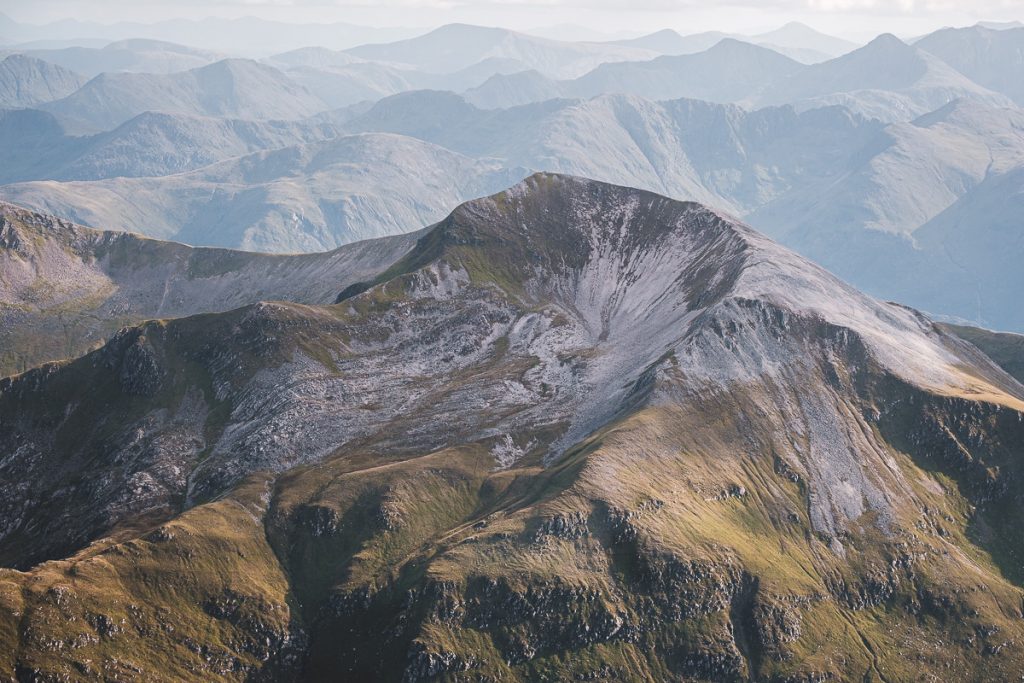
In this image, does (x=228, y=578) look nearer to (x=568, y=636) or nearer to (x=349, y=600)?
(x=349, y=600)

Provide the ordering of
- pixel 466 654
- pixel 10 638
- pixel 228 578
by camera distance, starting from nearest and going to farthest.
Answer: pixel 10 638 → pixel 466 654 → pixel 228 578

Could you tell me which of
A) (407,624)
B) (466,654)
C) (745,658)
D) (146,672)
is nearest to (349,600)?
(407,624)

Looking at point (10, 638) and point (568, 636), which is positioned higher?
point (10, 638)

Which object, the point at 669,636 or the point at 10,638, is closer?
the point at 10,638

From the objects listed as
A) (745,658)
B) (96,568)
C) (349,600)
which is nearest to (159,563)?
(96,568)

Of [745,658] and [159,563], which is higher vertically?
[159,563]

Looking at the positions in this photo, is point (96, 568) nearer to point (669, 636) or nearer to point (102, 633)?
point (102, 633)

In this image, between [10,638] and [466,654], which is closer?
[10,638]

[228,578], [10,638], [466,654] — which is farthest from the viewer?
[228,578]

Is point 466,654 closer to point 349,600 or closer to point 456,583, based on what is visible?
point 456,583
